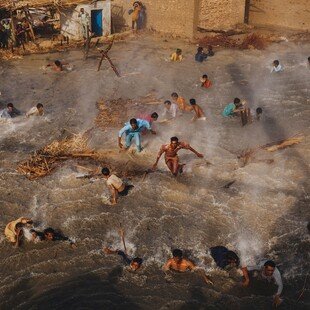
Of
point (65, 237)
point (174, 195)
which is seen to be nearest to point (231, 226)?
point (174, 195)

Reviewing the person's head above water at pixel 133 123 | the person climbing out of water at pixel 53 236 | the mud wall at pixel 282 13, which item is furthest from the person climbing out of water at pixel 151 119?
the mud wall at pixel 282 13

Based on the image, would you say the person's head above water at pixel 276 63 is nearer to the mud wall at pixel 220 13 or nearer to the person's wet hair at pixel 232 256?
the mud wall at pixel 220 13

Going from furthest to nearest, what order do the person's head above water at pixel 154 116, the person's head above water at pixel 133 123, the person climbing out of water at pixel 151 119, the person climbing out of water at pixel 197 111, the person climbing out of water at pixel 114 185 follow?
the person climbing out of water at pixel 197 111, the person's head above water at pixel 154 116, the person climbing out of water at pixel 151 119, the person's head above water at pixel 133 123, the person climbing out of water at pixel 114 185

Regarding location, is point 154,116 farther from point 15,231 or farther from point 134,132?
point 15,231

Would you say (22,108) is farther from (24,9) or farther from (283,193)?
(283,193)

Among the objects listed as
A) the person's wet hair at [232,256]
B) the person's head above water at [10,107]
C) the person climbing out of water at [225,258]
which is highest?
the person's head above water at [10,107]

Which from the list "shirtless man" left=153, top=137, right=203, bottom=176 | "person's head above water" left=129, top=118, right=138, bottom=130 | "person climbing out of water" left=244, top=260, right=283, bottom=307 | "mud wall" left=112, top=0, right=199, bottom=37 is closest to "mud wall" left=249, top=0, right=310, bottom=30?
"mud wall" left=112, top=0, right=199, bottom=37

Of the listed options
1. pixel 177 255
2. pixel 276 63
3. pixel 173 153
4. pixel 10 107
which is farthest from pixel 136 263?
pixel 276 63
